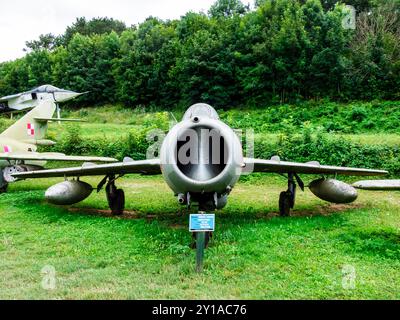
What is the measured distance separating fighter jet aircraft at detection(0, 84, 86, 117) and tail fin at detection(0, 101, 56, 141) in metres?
11.6

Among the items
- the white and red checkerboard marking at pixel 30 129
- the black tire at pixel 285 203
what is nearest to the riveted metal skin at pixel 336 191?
the black tire at pixel 285 203

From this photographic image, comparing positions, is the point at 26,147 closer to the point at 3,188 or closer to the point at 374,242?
the point at 3,188

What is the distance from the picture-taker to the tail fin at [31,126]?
14078mm

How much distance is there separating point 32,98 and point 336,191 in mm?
22598

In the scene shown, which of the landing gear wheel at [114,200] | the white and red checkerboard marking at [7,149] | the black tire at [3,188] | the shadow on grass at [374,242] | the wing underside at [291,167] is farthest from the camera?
the black tire at [3,188]

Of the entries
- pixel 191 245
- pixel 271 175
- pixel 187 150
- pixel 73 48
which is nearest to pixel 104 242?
pixel 191 245

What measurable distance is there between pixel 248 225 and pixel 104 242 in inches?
107

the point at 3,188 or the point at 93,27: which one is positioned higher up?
the point at 93,27

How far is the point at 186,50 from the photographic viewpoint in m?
28.3

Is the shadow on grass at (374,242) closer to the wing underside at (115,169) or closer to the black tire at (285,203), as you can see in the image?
the black tire at (285,203)

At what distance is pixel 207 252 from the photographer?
241 inches

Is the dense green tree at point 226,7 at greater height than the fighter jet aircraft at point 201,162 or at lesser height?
greater

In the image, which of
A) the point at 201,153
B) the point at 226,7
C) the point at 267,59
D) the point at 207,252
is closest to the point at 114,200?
the point at 201,153

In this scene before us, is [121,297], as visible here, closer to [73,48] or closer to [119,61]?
[119,61]
